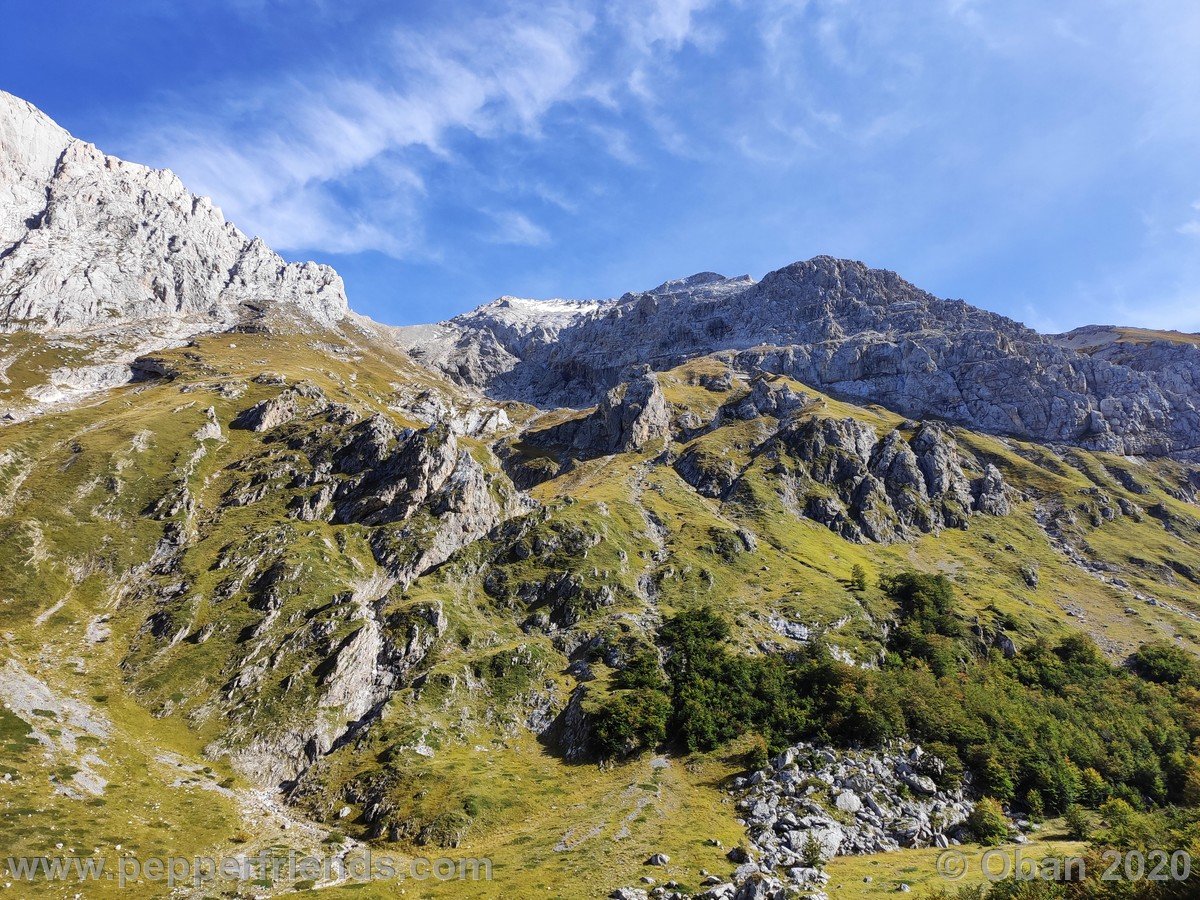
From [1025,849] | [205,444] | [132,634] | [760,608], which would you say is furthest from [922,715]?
[205,444]

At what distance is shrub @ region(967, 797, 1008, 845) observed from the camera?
6574 cm

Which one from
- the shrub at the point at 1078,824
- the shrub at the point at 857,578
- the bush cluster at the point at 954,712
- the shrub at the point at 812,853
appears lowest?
the shrub at the point at 1078,824

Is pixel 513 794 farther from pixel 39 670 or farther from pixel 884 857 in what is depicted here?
pixel 39 670

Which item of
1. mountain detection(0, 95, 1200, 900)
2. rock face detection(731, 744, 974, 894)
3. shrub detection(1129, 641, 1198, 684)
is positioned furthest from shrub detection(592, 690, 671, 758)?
shrub detection(1129, 641, 1198, 684)

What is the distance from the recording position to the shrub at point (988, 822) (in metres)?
65.7

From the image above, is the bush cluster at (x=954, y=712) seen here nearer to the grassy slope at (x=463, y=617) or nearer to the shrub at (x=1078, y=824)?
the shrub at (x=1078, y=824)

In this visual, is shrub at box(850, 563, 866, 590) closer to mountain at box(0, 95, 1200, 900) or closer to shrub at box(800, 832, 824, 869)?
mountain at box(0, 95, 1200, 900)

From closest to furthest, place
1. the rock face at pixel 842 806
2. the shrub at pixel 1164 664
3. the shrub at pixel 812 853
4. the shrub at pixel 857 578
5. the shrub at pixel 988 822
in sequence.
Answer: the shrub at pixel 812 853 → the rock face at pixel 842 806 → the shrub at pixel 988 822 → the shrub at pixel 1164 664 → the shrub at pixel 857 578

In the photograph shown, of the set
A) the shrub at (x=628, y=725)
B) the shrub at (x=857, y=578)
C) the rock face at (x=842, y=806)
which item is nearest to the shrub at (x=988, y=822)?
the rock face at (x=842, y=806)

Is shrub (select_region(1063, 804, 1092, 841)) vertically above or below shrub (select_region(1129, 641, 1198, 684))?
below

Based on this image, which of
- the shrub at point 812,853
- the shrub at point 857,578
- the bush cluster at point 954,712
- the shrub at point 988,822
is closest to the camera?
the shrub at point 812,853

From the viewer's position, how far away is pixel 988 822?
66.8 metres

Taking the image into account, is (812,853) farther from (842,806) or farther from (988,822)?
(988,822)

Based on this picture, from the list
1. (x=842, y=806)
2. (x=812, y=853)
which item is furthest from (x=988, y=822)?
(x=812, y=853)
